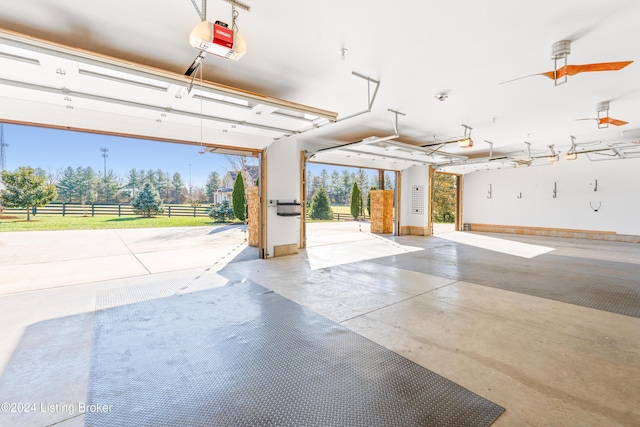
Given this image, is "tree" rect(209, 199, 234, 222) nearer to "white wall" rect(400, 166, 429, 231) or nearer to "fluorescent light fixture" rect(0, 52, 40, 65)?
"white wall" rect(400, 166, 429, 231)

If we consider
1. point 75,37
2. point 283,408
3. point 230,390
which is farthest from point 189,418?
point 75,37

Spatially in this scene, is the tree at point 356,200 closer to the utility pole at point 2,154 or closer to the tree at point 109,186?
the tree at point 109,186

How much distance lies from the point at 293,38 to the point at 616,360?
12.7 feet

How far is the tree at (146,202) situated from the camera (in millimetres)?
16734

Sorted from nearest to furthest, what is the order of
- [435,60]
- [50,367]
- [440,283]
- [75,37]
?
[50,367] < [75,37] < [435,60] < [440,283]

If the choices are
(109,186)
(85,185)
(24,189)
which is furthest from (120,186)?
(24,189)

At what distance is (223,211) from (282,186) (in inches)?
392

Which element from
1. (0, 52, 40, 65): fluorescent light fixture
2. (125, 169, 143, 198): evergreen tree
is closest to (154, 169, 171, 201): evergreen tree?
(125, 169, 143, 198): evergreen tree

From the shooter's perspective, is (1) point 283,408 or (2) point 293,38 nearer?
(1) point 283,408

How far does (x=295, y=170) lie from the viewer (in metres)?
6.96

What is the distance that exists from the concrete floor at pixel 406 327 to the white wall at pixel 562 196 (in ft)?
11.8

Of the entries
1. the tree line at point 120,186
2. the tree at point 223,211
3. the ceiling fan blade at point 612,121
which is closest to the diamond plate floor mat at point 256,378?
the ceiling fan blade at point 612,121

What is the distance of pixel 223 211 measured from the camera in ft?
51.3

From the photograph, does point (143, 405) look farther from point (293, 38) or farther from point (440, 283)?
point (440, 283)
